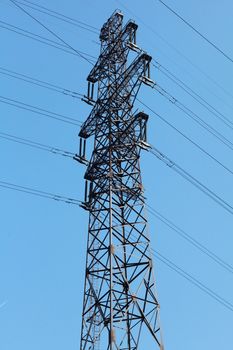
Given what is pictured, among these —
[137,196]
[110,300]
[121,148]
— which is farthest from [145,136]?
[110,300]

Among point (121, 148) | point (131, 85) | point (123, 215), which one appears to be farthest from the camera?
point (131, 85)

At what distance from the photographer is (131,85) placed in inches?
1099

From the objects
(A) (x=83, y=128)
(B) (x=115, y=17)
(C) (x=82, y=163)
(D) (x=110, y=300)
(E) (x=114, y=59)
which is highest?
(B) (x=115, y=17)

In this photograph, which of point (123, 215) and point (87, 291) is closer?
point (87, 291)

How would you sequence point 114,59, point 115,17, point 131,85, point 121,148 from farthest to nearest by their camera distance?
point 115,17
point 114,59
point 131,85
point 121,148

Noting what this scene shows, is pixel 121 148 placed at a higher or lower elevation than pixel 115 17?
lower

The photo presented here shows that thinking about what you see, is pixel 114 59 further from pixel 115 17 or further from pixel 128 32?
pixel 115 17

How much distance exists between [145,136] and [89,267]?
6.58 meters

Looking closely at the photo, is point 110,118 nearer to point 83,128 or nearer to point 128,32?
point 83,128

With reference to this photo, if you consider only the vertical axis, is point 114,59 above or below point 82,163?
above

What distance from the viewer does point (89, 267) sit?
2319 centimetres

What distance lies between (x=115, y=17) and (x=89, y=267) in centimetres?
1560

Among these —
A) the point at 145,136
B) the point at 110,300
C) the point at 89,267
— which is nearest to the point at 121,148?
the point at 145,136

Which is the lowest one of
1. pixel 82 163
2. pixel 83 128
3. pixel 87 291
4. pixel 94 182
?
pixel 87 291
